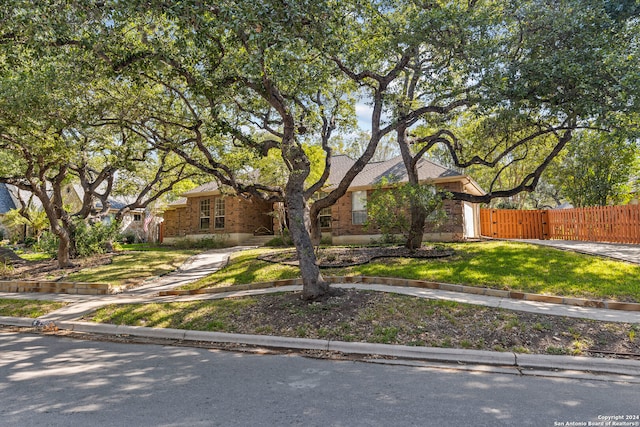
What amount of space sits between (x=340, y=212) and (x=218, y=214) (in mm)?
8158

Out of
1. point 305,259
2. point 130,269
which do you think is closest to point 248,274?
point 305,259

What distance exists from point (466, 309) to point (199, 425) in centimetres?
531

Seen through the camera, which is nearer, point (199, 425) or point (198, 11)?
point (199, 425)

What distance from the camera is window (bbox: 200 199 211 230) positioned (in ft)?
Result: 76.8

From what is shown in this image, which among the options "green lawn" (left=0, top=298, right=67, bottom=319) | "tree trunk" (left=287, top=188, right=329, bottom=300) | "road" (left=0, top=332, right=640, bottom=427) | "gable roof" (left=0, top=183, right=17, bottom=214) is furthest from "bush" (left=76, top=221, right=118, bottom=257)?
"gable roof" (left=0, top=183, right=17, bottom=214)

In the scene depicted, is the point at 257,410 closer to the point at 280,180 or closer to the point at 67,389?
the point at 67,389

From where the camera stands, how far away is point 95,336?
22.6 ft

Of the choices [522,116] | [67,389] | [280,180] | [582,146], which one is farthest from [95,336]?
[582,146]

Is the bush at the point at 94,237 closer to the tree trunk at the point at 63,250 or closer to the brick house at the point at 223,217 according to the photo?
the tree trunk at the point at 63,250

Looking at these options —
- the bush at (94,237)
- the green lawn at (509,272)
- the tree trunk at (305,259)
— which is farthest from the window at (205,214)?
the tree trunk at (305,259)

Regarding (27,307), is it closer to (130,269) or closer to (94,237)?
(130,269)

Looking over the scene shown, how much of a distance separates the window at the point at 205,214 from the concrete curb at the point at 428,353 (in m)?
16.7

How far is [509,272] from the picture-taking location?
9570 millimetres

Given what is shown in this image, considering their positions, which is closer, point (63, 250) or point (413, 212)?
point (413, 212)
